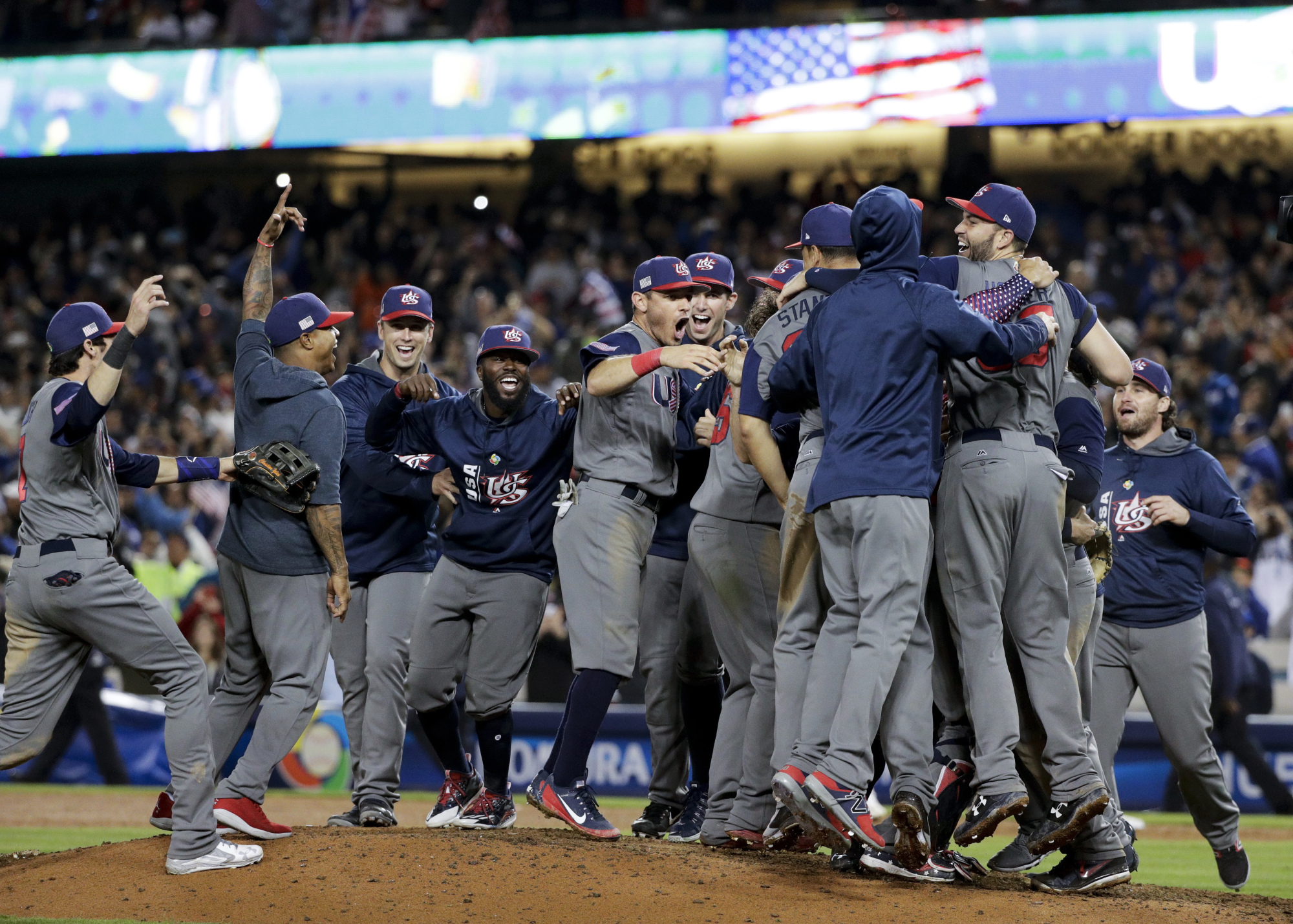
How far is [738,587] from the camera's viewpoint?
5609mm

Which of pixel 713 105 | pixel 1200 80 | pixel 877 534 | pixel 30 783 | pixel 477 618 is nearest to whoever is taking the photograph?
pixel 877 534

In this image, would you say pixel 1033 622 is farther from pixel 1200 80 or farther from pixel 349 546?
pixel 1200 80

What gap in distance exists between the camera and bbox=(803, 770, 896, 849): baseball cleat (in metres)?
4.51

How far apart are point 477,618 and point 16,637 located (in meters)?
1.90

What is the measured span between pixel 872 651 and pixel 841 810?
1.78 ft

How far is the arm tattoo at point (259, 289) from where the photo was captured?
5.96m

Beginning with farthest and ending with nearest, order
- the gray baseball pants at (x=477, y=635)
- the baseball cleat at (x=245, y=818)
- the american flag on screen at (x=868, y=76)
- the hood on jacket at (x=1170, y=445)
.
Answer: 1. the american flag on screen at (x=868, y=76)
2. the hood on jacket at (x=1170, y=445)
3. the gray baseball pants at (x=477, y=635)
4. the baseball cleat at (x=245, y=818)

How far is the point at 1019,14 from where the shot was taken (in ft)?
55.4

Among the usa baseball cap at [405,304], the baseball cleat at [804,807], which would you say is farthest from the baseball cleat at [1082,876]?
the usa baseball cap at [405,304]

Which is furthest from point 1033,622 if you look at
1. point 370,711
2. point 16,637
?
point 16,637

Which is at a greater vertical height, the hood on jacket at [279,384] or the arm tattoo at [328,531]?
the hood on jacket at [279,384]

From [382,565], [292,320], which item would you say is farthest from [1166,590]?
[292,320]

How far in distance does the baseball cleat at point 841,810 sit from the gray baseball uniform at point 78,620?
2278mm

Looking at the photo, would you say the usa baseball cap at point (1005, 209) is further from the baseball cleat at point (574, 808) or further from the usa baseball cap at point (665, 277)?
the baseball cleat at point (574, 808)
